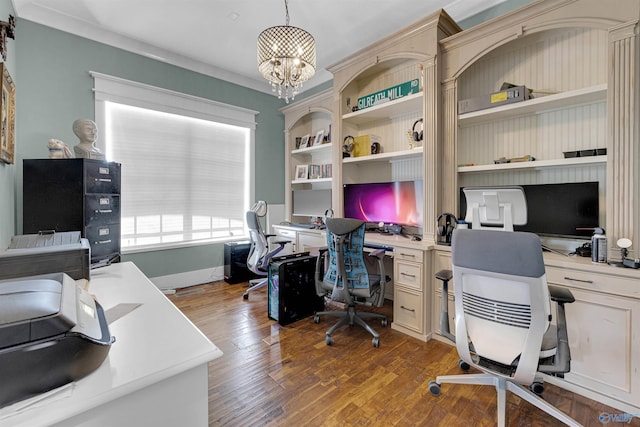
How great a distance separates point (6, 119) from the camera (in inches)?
76.7

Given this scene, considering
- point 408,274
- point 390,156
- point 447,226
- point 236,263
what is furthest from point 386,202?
point 236,263

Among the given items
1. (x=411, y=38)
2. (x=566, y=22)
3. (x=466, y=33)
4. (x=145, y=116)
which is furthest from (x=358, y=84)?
(x=145, y=116)

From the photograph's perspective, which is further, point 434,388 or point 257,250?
point 257,250

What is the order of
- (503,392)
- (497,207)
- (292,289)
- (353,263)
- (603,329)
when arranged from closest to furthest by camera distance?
1. (503,392)
2. (603,329)
3. (497,207)
4. (353,263)
5. (292,289)

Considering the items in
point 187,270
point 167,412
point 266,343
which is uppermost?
point 167,412

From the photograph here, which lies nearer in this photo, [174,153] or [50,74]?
[50,74]

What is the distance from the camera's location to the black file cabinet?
7.39ft

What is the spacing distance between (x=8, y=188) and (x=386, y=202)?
11.0ft

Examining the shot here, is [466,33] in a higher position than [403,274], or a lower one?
higher

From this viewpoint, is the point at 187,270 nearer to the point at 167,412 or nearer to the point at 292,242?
the point at 292,242

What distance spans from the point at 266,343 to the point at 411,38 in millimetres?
3028

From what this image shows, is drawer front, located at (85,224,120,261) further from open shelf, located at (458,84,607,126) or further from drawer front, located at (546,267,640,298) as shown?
drawer front, located at (546,267,640,298)

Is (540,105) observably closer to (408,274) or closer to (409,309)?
Result: (408,274)

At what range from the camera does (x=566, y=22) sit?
1.88 metres
